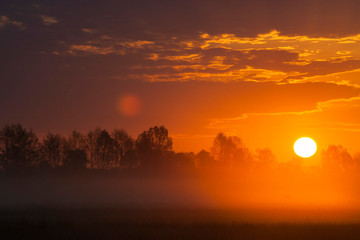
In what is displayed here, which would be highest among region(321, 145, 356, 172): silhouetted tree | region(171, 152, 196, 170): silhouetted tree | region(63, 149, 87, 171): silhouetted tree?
region(321, 145, 356, 172): silhouetted tree

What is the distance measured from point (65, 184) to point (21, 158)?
12104 mm

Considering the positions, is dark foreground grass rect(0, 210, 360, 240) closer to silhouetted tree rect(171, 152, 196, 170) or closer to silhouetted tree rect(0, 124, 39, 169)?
silhouetted tree rect(0, 124, 39, 169)

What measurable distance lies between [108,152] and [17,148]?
2818 cm

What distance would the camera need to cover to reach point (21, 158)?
84625 millimetres

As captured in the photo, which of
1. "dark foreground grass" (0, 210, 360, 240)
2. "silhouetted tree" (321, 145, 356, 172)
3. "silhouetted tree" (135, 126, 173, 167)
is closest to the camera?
"dark foreground grass" (0, 210, 360, 240)

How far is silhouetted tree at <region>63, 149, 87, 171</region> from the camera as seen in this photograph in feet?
303

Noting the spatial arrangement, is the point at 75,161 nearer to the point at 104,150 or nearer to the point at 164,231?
the point at 104,150

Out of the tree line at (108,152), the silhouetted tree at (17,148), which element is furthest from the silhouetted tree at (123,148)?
the silhouetted tree at (17,148)

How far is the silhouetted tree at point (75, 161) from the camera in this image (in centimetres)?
9234

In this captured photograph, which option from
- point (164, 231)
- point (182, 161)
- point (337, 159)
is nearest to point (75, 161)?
point (182, 161)

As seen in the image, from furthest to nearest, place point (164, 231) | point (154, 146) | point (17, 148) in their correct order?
point (154, 146) → point (17, 148) → point (164, 231)

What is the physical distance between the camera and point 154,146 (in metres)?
109

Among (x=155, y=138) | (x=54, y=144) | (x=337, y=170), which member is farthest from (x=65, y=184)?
(x=337, y=170)

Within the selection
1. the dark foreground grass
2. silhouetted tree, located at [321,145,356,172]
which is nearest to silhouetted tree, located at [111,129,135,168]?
the dark foreground grass
